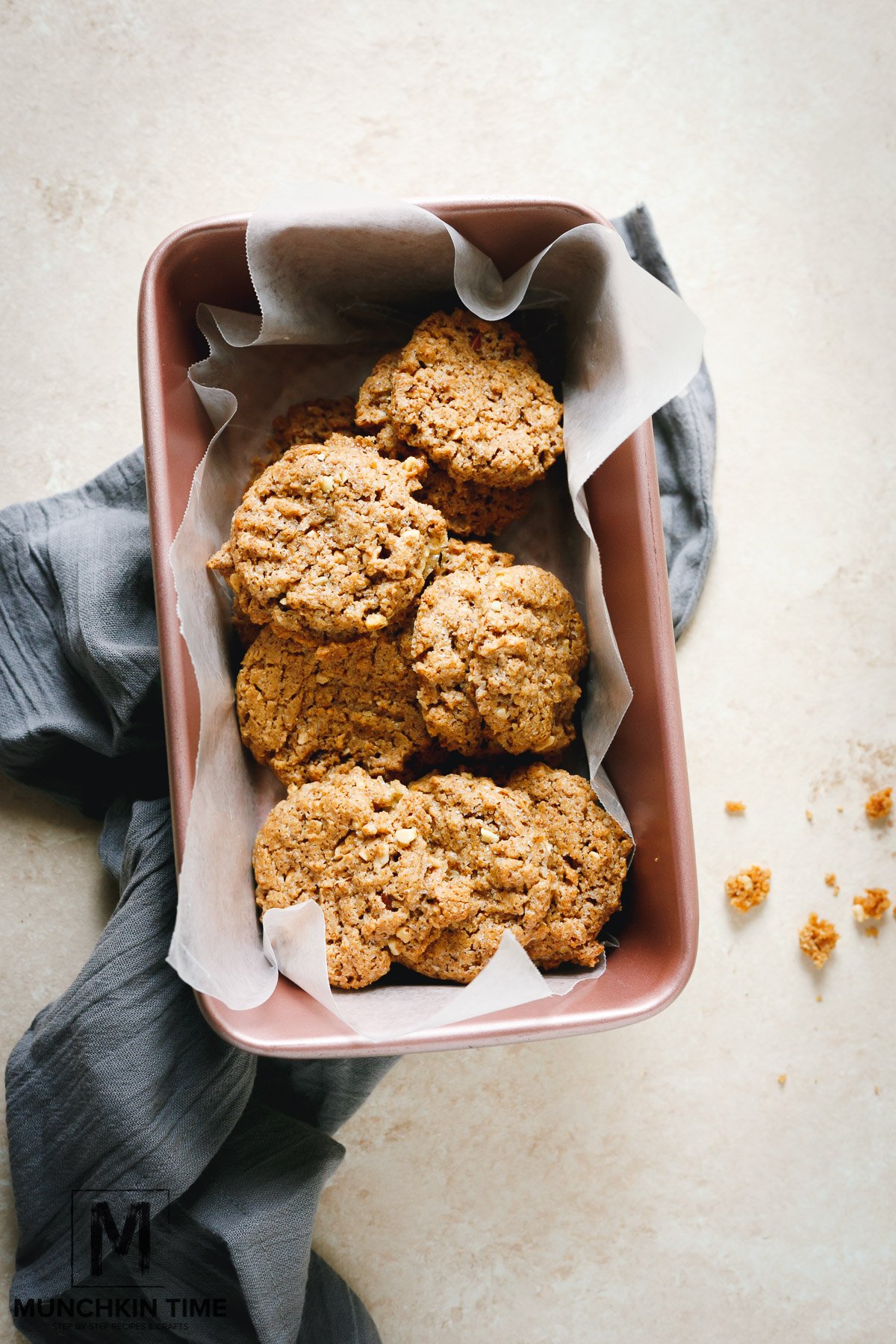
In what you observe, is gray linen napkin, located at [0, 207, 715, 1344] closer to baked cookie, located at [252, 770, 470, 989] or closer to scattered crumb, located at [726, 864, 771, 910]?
baked cookie, located at [252, 770, 470, 989]

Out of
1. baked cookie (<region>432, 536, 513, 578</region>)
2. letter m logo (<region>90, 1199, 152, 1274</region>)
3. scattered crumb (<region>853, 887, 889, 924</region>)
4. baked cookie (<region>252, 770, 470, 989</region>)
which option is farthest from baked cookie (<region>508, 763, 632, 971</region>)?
letter m logo (<region>90, 1199, 152, 1274</region>)

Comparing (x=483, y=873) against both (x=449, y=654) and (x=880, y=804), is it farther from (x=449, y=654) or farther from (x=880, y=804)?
(x=880, y=804)

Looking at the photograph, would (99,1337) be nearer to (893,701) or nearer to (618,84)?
(893,701)

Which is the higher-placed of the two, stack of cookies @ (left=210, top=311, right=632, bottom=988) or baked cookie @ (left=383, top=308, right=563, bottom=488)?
baked cookie @ (left=383, top=308, right=563, bottom=488)

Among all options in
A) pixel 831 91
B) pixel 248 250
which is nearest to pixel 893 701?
pixel 831 91

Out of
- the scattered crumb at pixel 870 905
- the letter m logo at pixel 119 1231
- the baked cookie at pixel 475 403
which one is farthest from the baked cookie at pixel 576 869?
the letter m logo at pixel 119 1231

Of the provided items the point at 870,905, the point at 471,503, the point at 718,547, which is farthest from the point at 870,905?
the point at 471,503
